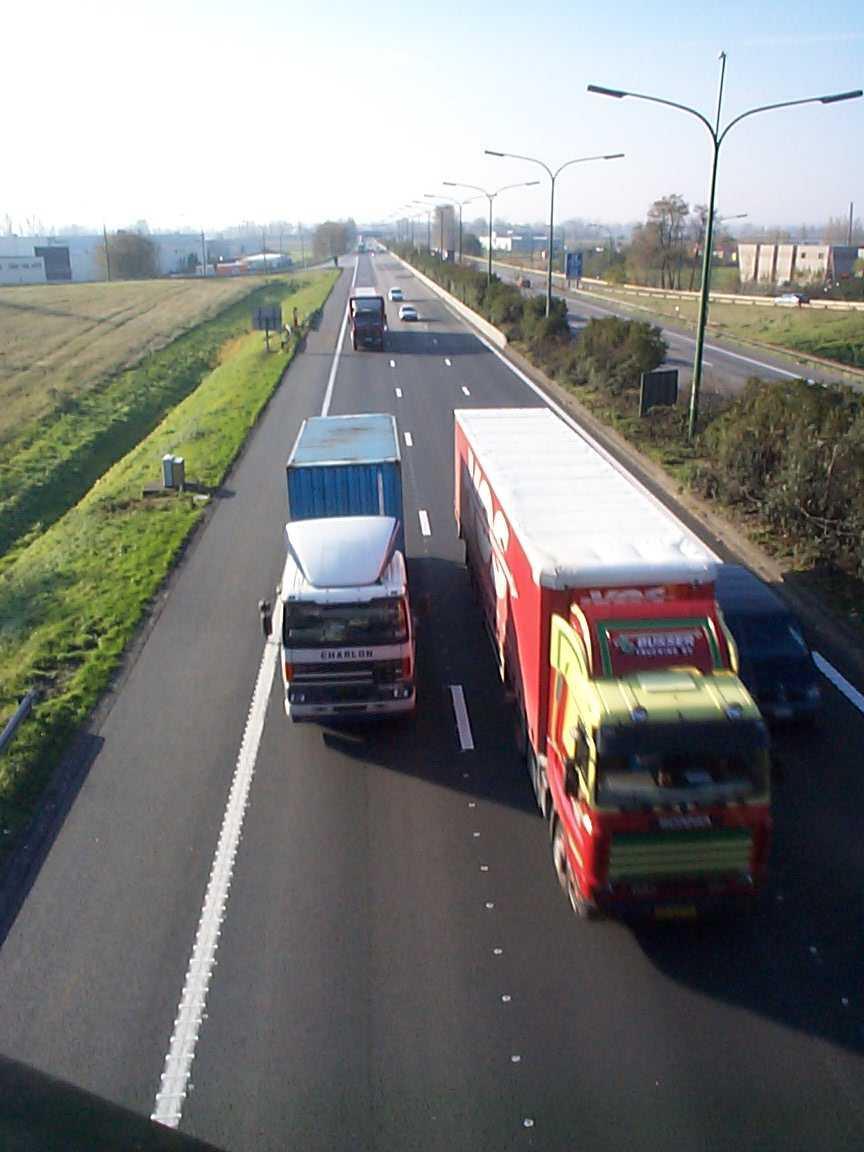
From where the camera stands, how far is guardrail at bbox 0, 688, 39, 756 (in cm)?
1102

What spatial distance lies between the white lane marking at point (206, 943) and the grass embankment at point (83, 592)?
2.22 metres

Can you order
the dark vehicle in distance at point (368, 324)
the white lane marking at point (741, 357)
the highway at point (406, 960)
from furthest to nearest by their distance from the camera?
1. the dark vehicle in distance at point (368, 324)
2. the white lane marking at point (741, 357)
3. the highway at point (406, 960)

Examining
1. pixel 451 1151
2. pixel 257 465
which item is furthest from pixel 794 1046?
pixel 257 465

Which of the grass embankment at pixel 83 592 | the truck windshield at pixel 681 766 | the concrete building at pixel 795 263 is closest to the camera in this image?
the truck windshield at pixel 681 766

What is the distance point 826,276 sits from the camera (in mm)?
95875

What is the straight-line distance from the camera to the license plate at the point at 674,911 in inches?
315

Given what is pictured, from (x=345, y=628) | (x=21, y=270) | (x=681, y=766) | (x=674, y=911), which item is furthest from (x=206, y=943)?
(x=21, y=270)

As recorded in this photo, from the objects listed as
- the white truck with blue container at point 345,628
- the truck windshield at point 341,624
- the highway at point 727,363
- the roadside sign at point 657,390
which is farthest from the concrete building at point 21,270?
the truck windshield at point 341,624

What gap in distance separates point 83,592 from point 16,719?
5396mm

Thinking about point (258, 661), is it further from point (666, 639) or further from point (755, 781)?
point (755, 781)

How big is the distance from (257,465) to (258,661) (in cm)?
1213

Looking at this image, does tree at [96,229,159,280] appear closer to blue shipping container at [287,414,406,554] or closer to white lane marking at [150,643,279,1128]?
blue shipping container at [287,414,406,554]

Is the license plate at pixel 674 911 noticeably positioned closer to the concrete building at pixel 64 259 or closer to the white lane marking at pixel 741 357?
the white lane marking at pixel 741 357

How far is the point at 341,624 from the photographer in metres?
11.1
